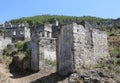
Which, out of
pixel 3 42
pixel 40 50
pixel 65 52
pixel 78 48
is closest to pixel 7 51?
pixel 3 42

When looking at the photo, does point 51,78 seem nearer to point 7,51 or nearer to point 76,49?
point 76,49

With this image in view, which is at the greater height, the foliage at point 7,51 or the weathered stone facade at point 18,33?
the weathered stone facade at point 18,33

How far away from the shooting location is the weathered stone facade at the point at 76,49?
23.2 m

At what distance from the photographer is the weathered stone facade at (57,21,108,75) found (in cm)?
2325

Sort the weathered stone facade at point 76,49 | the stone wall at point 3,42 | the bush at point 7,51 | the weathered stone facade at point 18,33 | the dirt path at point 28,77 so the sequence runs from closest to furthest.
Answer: the weathered stone facade at point 76,49 < the dirt path at point 28,77 < the bush at point 7,51 < the stone wall at point 3,42 < the weathered stone facade at point 18,33

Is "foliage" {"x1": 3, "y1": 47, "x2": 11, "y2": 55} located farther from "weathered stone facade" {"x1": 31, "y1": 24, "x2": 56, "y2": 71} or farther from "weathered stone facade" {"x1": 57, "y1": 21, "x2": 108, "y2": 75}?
"weathered stone facade" {"x1": 57, "y1": 21, "x2": 108, "y2": 75}

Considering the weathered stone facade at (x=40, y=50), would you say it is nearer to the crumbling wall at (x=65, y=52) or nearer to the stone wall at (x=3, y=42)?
the crumbling wall at (x=65, y=52)

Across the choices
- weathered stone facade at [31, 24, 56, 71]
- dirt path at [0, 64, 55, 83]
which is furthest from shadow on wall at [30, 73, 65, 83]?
weathered stone facade at [31, 24, 56, 71]

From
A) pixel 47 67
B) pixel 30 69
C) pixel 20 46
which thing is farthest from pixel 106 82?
pixel 20 46

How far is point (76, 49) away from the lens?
23.3 meters

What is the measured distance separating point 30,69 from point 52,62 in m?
2.00

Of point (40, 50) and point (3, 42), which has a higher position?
point (3, 42)

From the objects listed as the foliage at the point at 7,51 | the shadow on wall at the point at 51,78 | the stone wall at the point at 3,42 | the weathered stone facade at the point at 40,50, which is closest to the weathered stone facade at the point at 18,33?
the stone wall at the point at 3,42

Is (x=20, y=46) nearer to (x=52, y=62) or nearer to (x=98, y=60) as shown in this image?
(x=52, y=62)
